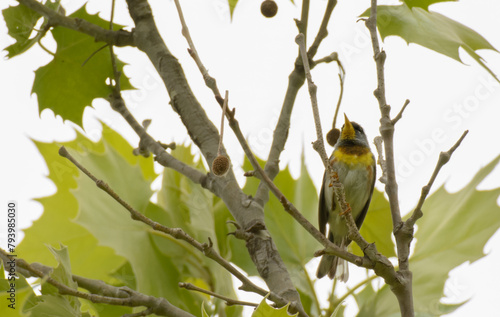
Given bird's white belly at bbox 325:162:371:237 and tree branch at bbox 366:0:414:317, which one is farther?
bird's white belly at bbox 325:162:371:237

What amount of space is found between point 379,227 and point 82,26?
1.00m

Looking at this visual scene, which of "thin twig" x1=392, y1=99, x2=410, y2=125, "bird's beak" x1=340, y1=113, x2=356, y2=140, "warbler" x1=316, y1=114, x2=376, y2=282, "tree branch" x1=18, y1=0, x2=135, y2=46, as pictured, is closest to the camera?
"thin twig" x1=392, y1=99, x2=410, y2=125

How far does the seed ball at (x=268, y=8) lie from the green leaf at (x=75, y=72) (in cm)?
48

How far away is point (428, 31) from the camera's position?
164cm

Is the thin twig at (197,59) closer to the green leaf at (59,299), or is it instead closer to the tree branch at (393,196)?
the tree branch at (393,196)

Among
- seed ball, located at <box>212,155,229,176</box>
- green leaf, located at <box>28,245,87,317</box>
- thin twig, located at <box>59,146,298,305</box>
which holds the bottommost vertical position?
green leaf, located at <box>28,245,87,317</box>

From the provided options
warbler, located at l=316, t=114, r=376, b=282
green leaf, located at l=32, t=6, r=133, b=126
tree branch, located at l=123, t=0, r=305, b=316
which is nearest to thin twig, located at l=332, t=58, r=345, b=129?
tree branch, located at l=123, t=0, r=305, b=316

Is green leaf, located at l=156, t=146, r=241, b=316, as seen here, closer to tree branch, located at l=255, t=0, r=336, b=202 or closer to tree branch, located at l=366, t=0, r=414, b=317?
tree branch, located at l=255, t=0, r=336, b=202

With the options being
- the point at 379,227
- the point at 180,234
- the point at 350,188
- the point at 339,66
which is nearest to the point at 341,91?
the point at 339,66

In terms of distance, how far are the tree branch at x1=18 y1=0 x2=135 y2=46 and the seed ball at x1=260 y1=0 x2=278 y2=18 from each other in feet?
1.25

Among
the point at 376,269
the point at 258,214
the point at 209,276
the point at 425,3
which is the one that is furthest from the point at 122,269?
the point at 425,3

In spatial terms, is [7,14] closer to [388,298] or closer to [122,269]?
[122,269]

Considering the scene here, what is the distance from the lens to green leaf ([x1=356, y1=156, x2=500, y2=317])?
1566 millimetres

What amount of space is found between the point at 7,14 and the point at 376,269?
1188mm
